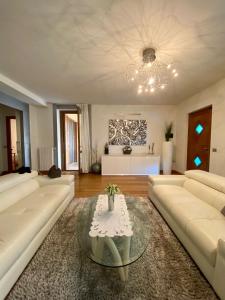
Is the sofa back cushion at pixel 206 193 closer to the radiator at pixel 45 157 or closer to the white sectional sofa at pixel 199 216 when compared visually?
the white sectional sofa at pixel 199 216

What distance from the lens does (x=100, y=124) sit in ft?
18.7

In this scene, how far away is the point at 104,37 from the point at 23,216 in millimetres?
2306

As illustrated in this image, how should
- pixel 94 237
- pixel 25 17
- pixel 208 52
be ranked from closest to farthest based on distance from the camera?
pixel 94 237 → pixel 25 17 → pixel 208 52

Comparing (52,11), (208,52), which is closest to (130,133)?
(208,52)

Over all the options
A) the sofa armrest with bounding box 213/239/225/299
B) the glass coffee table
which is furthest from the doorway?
the sofa armrest with bounding box 213/239/225/299

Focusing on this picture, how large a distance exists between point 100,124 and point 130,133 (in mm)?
1144

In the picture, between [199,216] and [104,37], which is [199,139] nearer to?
[199,216]

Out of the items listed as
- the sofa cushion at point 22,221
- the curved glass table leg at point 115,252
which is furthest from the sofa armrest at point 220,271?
the sofa cushion at point 22,221

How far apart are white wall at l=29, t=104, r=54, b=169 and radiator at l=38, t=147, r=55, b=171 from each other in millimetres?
135

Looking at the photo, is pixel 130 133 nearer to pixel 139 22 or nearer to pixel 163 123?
pixel 163 123

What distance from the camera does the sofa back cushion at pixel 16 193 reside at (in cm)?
187

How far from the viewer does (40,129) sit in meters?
5.55

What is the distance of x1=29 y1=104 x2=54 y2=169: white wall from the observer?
544 cm

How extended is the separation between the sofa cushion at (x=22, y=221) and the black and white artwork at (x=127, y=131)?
3.62 m
